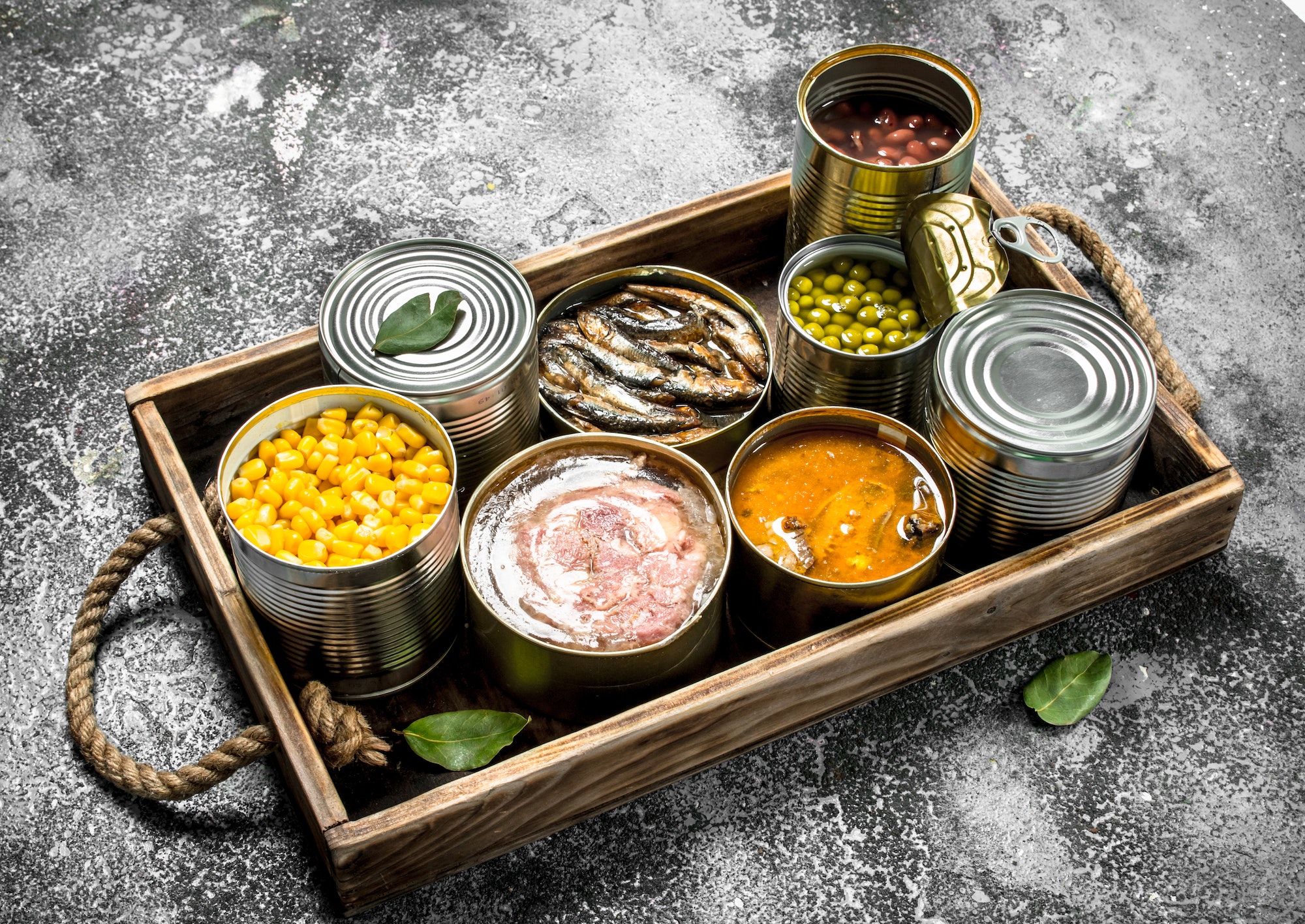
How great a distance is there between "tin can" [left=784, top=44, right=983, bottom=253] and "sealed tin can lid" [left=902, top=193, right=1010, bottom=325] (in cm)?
7

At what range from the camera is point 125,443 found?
3658 millimetres

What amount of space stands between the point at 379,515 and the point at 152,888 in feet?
3.23

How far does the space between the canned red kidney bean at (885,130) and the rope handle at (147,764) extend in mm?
1885

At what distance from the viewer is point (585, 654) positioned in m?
2.73

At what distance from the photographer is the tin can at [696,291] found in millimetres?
3314

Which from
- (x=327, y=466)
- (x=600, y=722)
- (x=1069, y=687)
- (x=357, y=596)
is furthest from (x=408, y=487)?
(x=1069, y=687)

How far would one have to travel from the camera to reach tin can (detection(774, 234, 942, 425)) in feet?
10.5

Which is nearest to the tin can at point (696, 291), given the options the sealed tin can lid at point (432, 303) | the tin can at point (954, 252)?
the sealed tin can lid at point (432, 303)

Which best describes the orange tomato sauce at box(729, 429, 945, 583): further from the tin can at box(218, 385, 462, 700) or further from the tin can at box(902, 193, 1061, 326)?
the tin can at box(218, 385, 462, 700)

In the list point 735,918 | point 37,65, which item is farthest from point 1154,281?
point 37,65

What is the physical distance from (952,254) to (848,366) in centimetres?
39

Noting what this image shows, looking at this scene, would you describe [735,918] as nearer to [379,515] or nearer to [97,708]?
[379,515]

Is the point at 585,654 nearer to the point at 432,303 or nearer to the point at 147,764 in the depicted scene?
the point at 432,303

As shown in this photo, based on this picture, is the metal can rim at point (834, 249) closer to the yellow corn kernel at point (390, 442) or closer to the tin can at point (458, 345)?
the tin can at point (458, 345)
